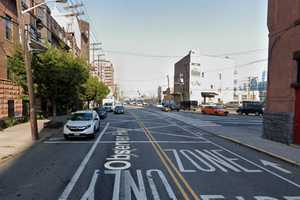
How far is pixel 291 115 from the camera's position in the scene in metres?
13.9

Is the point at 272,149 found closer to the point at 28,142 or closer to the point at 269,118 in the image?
the point at 269,118

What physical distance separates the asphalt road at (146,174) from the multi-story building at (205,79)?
66301mm

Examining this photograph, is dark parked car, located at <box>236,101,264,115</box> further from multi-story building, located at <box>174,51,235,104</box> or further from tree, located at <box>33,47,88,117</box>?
tree, located at <box>33,47,88,117</box>

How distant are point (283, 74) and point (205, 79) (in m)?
68.7

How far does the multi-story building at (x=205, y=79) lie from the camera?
79.6m

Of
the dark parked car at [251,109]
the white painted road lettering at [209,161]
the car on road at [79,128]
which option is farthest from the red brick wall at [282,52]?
the dark parked car at [251,109]

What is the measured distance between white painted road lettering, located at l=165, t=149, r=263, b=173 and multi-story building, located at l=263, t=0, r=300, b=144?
440 cm

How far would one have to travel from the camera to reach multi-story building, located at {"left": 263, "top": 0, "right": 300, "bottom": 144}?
544 inches

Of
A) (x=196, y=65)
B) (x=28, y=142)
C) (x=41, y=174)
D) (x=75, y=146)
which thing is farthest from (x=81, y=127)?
(x=196, y=65)

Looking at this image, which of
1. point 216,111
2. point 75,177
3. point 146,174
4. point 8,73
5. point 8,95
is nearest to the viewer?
point 75,177

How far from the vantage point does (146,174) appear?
810 cm

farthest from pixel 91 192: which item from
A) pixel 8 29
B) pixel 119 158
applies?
pixel 8 29

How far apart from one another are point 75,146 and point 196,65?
7141 centimetres

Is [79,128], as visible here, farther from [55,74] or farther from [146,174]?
[146,174]
